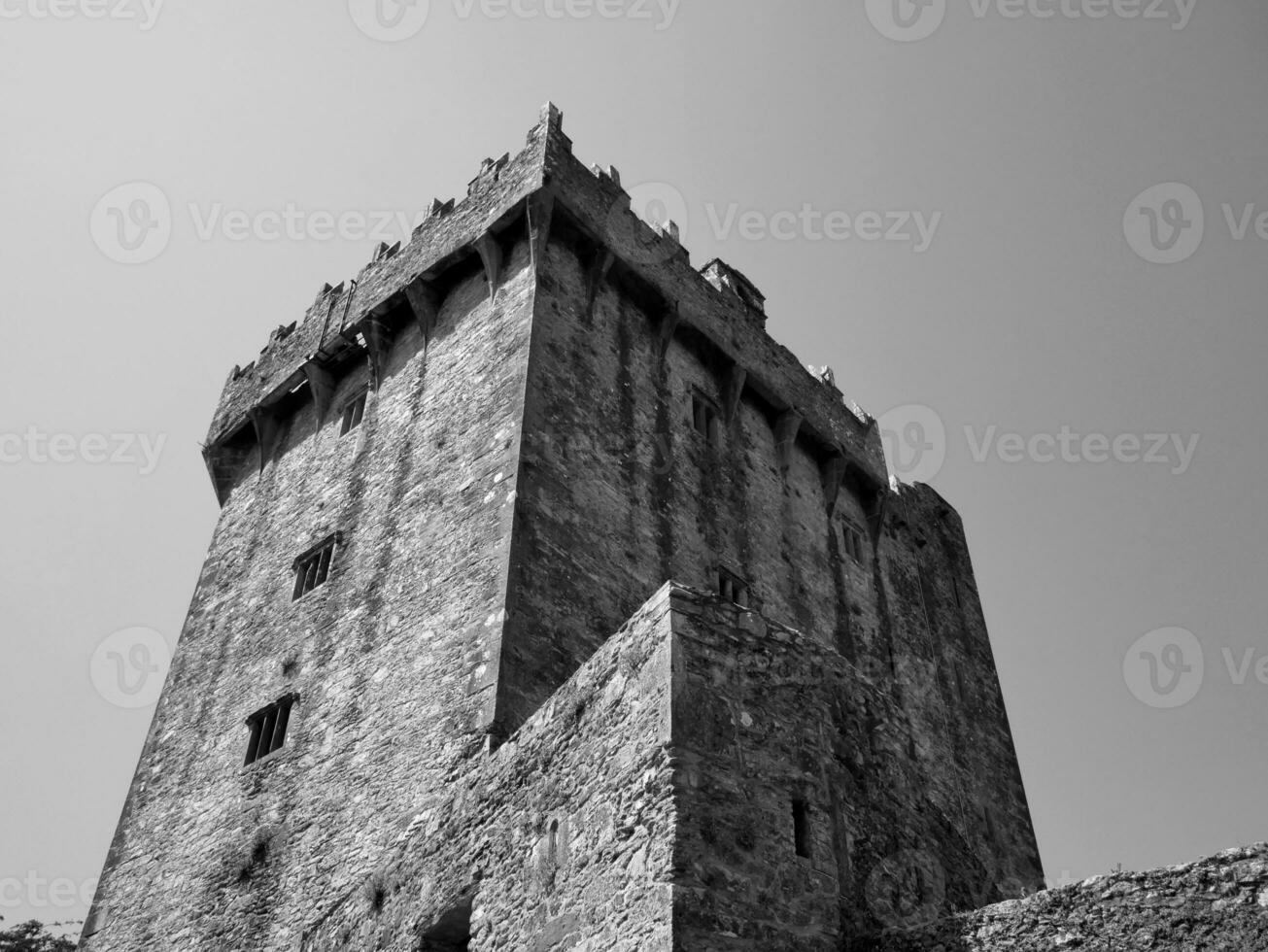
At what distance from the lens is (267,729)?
52.6ft

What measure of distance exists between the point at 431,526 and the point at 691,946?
9.35m

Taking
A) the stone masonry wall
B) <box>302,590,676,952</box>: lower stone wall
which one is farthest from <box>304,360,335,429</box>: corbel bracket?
the stone masonry wall

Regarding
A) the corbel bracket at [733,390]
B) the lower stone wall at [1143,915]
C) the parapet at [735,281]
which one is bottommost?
the lower stone wall at [1143,915]

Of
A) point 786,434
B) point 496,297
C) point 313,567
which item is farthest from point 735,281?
point 313,567

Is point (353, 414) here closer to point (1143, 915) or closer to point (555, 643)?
point (555, 643)

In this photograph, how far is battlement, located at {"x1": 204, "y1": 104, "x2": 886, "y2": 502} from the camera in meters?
18.2

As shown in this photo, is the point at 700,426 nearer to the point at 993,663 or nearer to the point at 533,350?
the point at 533,350

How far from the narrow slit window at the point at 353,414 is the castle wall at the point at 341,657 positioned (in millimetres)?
213

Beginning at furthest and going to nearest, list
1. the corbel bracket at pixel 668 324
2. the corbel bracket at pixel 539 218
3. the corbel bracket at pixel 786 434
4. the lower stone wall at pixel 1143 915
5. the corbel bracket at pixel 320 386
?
the corbel bracket at pixel 786 434 → the corbel bracket at pixel 320 386 → the corbel bracket at pixel 668 324 → the corbel bracket at pixel 539 218 → the lower stone wall at pixel 1143 915

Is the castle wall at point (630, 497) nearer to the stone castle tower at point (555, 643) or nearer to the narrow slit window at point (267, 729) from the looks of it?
the stone castle tower at point (555, 643)

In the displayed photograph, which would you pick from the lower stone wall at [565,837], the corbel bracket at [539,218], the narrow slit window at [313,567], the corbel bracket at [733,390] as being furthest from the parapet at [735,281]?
the lower stone wall at [565,837]

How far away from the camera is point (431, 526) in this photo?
1552cm

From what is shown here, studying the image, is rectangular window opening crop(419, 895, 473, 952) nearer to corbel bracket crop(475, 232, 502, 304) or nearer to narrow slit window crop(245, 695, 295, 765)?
narrow slit window crop(245, 695, 295, 765)

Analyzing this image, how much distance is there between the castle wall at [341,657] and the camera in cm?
1354
